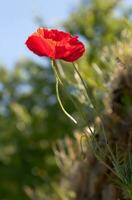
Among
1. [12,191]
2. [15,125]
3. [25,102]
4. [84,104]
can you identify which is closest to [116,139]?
[84,104]

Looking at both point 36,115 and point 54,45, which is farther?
point 36,115

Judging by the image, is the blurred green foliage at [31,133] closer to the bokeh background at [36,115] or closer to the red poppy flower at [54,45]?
the bokeh background at [36,115]

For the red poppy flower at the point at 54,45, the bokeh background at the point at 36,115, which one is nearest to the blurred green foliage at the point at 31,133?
the bokeh background at the point at 36,115

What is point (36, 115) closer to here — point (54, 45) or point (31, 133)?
point (31, 133)

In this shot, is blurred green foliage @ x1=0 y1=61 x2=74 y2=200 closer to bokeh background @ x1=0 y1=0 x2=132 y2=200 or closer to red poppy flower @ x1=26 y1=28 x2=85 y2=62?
bokeh background @ x1=0 y1=0 x2=132 y2=200

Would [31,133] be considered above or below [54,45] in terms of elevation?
below

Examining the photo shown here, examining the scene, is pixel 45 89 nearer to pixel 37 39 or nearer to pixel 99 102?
pixel 99 102

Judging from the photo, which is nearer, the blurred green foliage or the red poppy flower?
the red poppy flower

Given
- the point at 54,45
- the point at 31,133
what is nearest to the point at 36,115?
the point at 31,133

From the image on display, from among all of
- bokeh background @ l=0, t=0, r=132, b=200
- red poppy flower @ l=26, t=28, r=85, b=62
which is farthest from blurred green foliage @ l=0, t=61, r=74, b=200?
red poppy flower @ l=26, t=28, r=85, b=62
